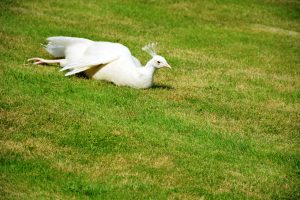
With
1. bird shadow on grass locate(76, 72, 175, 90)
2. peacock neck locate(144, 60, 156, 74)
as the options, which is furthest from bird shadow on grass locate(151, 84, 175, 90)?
peacock neck locate(144, 60, 156, 74)

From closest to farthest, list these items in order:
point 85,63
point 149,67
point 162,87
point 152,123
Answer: point 152,123, point 149,67, point 85,63, point 162,87

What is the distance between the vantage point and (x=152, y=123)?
451 inches

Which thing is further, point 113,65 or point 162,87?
point 162,87

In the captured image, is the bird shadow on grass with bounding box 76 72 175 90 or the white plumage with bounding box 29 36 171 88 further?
the bird shadow on grass with bounding box 76 72 175 90

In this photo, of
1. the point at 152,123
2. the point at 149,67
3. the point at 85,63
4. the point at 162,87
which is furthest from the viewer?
the point at 162,87

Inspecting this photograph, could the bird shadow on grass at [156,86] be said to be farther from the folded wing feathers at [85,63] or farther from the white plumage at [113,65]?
the folded wing feathers at [85,63]

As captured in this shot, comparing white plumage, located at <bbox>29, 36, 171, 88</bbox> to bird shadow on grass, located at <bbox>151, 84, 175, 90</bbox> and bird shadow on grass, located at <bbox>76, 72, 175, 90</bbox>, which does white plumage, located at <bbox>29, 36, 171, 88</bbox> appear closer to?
bird shadow on grass, located at <bbox>76, 72, 175, 90</bbox>

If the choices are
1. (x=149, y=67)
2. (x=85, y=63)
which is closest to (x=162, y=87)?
(x=149, y=67)

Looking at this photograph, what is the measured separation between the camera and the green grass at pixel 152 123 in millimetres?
8977

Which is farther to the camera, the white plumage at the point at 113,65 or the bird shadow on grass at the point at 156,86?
the bird shadow on grass at the point at 156,86

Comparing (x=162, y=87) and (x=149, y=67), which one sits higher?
(x=149, y=67)

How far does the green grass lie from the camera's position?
8.98 meters

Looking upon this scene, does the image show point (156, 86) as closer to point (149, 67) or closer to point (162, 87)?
point (162, 87)

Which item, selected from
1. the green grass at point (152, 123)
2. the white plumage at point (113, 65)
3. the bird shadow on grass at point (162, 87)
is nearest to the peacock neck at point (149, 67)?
the white plumage at point (113, 65)
